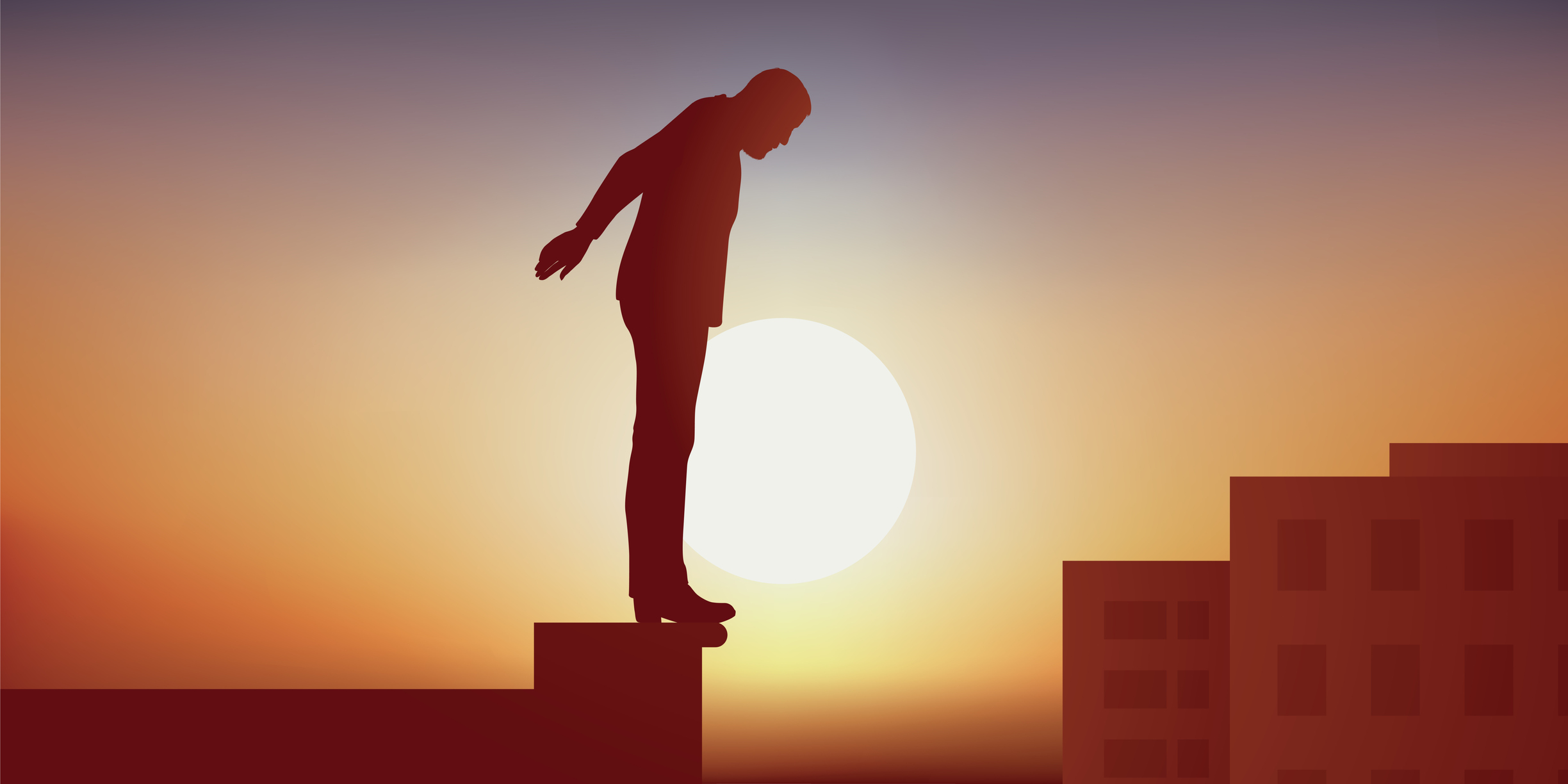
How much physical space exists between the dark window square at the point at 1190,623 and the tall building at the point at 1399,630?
2065 centimetres

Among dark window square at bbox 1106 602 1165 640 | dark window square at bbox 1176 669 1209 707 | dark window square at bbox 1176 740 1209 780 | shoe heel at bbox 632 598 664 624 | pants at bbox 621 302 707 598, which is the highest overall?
pants at bbox 621 302 707 598

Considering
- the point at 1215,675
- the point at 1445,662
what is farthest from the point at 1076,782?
the point at 1445,662

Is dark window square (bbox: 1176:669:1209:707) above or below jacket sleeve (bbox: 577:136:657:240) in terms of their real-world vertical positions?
below

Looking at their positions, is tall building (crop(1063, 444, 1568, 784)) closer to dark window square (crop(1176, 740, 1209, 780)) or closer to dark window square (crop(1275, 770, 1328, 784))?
dark window square (crop(1275, 770, 1328, 784))

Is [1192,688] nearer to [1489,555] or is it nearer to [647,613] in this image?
[1489,555]

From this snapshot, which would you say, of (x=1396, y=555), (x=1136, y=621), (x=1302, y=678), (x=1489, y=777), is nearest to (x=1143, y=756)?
(x=1136, y=621)

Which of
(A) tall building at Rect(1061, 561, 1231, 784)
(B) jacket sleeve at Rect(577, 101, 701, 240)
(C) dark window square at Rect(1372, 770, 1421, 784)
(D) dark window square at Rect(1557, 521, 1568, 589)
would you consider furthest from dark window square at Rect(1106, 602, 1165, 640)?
(B) jacket sleeve at Rect(577, 101, 701, 240)

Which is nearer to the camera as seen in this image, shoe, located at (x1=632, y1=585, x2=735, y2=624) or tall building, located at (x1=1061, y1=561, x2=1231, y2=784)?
shoe, located at (x1=632, y1=585, x2=735, y2=624)

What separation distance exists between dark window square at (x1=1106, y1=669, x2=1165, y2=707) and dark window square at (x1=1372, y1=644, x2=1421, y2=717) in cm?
2171

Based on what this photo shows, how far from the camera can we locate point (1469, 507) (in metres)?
49.0

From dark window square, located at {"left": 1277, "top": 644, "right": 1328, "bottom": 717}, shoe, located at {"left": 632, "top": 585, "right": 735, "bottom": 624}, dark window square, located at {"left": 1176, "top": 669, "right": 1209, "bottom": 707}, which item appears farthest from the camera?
dark window square, located at {"left": 1176, "top": 669, "right": 1209, "bottom": 707}

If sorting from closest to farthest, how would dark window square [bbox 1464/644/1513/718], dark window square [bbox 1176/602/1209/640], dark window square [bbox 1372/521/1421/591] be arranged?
dark window square [bbox 1464/644/1513/718] < dark window square [bbox 1372/521/1421/591] < dark window square [bbox 1176/602/1209/640]

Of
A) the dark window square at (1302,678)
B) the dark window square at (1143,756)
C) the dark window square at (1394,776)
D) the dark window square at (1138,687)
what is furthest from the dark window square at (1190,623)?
the dark window square at (1394,776)

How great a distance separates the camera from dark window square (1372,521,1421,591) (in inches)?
1938
